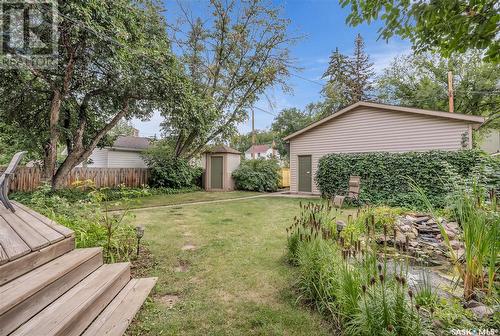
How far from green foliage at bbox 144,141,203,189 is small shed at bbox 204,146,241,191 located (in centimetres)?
96

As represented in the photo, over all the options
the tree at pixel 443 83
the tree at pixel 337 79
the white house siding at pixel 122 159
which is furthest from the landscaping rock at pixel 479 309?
the tree at pixel 337 79

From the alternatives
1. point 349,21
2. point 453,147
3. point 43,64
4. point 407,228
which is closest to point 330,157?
point 453,147

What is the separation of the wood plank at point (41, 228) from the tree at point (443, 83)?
2123cm

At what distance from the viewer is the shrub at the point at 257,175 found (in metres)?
14.7

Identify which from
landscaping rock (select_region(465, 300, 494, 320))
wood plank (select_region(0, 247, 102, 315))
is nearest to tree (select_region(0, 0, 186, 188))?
wood plank (select_region(0, 247, 102, 315))

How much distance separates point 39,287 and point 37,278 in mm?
164

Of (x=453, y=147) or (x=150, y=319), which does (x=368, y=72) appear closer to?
(x=453, y=147)

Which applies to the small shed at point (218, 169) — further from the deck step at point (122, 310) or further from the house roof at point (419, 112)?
the deck step at point (122, 310)

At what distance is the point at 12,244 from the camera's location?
2.37 meters

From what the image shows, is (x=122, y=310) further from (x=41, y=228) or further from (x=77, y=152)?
(x=77, y=152)

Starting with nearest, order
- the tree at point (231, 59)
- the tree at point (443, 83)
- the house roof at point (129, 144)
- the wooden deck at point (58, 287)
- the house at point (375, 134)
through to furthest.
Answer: the wooden deck at point (58, 287), the house at point (375, 134), the tree at point (231, 59), the house roof at point (129, 144), the tree at point (443, 83)

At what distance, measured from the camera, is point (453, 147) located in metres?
8.76

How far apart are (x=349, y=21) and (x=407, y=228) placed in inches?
137

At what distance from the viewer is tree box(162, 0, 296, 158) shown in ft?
43.6
